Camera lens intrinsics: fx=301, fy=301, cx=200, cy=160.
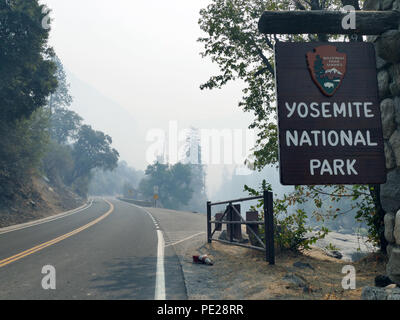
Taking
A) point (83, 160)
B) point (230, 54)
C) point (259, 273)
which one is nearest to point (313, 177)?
point (259, 273)

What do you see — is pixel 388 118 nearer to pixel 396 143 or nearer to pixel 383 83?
pixel 396 143

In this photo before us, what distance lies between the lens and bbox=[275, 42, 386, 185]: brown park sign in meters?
3.93

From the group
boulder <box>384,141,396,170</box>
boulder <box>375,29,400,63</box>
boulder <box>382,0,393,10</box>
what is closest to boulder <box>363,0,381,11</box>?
boulder <box>382,0,393,10</box>

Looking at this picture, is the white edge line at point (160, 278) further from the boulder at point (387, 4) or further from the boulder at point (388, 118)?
the boulder at point (387, 4)

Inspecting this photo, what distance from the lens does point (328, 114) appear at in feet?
13.1

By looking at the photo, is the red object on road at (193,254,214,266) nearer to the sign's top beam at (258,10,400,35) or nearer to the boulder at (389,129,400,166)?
the boulder at (389,129,400,166)

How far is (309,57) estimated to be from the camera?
4.07 m

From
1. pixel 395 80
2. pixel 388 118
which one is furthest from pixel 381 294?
pixel 395 80

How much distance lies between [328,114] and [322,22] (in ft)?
4.28

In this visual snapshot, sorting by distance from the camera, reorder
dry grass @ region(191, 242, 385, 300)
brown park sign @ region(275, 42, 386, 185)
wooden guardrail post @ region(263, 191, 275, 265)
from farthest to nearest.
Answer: wooden guardrail post @ region(263, 191, 275, 265)
dry grass @ region(191, 242, 385, 300)
brown park sign @ region(275, 42, 386, 185)

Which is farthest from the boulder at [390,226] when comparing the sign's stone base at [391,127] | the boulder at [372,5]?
the boulder at [372,5]

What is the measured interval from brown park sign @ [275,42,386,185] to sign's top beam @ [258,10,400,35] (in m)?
0.24

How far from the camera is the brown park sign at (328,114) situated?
12.9 ft
